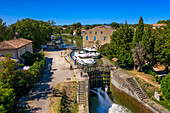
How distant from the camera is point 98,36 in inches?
1999

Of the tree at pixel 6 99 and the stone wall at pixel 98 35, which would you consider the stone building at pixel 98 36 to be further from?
the tree at pixel 6 99

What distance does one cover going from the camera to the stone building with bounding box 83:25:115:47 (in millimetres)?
49656

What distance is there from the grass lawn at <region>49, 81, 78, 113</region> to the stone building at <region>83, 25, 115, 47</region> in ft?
109

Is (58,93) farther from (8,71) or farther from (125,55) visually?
(125,55)

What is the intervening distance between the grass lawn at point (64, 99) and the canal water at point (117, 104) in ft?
10.8

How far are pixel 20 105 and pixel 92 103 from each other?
1004 cm

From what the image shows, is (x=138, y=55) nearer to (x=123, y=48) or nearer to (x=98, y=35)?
(x=123, y=48)

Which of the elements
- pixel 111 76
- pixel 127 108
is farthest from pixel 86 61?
pixel 127 108

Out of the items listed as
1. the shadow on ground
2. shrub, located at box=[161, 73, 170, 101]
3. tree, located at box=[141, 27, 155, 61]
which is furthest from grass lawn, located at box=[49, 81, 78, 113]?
tree, located at box=[141, 27, 155, 61]

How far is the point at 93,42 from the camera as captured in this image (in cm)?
5166

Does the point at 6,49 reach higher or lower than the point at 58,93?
higher

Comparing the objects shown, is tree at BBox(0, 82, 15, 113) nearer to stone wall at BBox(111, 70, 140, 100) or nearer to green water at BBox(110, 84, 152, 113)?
green water at BBox(110, 84, 152, 113)

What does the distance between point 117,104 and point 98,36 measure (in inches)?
1359

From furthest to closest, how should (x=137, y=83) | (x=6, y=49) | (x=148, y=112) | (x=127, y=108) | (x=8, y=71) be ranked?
(x=6, y=49) < (x=137, y=83) < (x=127, y=108) < (x=148, y=112) < (x=8, y=71)
